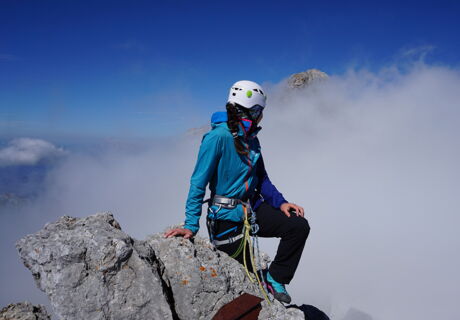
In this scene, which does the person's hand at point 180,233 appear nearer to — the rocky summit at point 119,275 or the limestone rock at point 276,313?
the rocky summit at point 119,275

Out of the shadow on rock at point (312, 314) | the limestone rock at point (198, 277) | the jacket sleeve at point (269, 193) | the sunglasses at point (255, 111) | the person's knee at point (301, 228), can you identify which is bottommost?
the shadow on rock at point (312, 314)

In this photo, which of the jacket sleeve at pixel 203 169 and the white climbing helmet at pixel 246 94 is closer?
the jacket sleeve at pixel 203 169

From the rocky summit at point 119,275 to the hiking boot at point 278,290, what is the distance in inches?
14.3

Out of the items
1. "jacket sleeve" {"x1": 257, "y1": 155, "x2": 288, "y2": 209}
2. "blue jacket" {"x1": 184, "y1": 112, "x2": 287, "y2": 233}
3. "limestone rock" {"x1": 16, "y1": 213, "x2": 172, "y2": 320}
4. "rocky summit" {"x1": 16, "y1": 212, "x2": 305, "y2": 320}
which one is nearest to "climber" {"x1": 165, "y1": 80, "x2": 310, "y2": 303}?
"blue jacket" {"x1": 184, "y1": 112, "x2": 287, "y2": 233}

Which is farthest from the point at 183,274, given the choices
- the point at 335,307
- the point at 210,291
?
the point at 335,307

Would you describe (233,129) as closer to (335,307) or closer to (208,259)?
(208,259)

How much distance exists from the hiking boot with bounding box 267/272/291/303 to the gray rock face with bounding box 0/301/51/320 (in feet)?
12.0

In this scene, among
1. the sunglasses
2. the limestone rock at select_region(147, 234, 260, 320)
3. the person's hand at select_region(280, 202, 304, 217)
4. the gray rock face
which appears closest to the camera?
the gray rock face

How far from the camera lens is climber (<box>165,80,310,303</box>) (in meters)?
4.87

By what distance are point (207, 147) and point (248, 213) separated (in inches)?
60.3

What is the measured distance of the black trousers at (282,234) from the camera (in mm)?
5307

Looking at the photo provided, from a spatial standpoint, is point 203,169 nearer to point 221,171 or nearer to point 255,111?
point 221,171

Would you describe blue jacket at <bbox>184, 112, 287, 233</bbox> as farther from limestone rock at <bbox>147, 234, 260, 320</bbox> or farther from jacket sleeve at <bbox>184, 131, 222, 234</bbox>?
limestone rock at <bbox>147, 234, 260, 320</bbox>

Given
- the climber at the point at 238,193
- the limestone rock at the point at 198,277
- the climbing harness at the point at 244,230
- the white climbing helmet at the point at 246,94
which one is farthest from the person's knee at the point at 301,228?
the white climbing helmet at the point at 246,94
